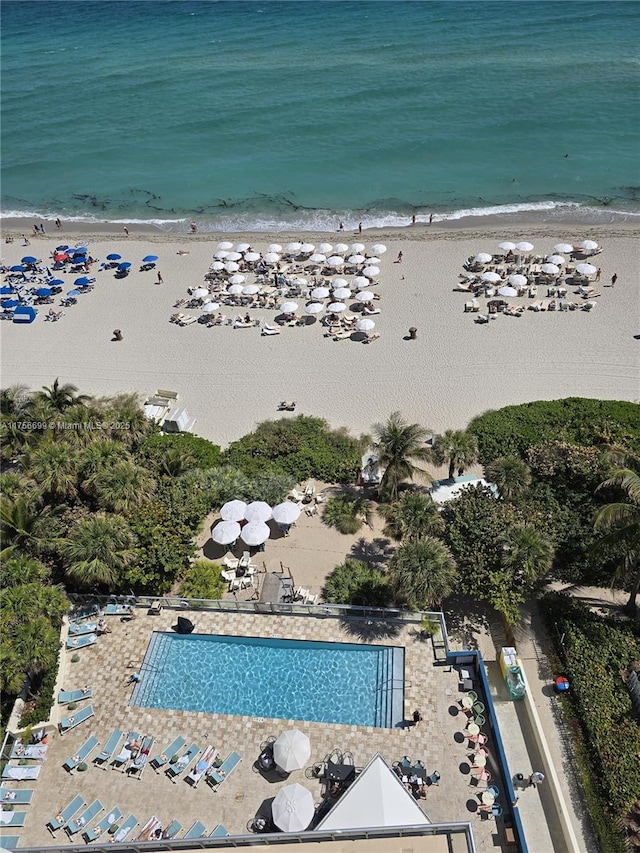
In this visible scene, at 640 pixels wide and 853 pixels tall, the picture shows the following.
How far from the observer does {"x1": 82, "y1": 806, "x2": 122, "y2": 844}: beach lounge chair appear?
13.8 meters

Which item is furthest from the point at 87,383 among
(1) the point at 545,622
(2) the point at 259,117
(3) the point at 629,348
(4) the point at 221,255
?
(2) the point at 259,117

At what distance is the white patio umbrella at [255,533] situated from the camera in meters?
20.5

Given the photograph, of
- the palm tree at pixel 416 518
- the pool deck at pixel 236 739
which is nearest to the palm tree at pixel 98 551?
the pool deck at pixel 236 739

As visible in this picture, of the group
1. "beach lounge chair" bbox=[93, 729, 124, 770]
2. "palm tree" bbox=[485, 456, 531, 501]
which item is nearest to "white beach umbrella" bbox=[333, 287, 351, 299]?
"palm tree" bbox=[485, 456, 531, 501]

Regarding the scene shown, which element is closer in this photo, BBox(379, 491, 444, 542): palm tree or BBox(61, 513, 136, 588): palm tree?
BBox(61, 513, 136, 588): palm tree

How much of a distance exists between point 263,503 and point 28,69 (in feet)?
311

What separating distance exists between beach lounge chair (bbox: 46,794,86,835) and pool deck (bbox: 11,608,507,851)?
141 millimetres

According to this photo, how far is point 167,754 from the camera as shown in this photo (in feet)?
49.8

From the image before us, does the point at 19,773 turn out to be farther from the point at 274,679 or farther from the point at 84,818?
the point at 274,679

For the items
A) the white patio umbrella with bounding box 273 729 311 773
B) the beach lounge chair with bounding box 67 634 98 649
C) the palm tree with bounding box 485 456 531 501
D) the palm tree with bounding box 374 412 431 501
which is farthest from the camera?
the palm tree with bounding box 374 412 431 501

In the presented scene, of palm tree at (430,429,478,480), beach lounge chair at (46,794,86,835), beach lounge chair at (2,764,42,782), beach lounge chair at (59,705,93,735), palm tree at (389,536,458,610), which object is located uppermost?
palm tree at (430,429,478,480)

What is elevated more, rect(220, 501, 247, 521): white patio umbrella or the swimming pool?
rect(220, 501, 247, 521): white patio umbrella

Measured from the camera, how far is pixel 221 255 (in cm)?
4025

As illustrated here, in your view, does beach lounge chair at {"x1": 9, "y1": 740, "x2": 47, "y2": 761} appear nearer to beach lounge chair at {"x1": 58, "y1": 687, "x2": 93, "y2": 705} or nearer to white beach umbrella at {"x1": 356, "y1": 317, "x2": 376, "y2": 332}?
beach lounge chair at {"x1": 58, "y1": 687, "x2": 93, "y2": 705}
